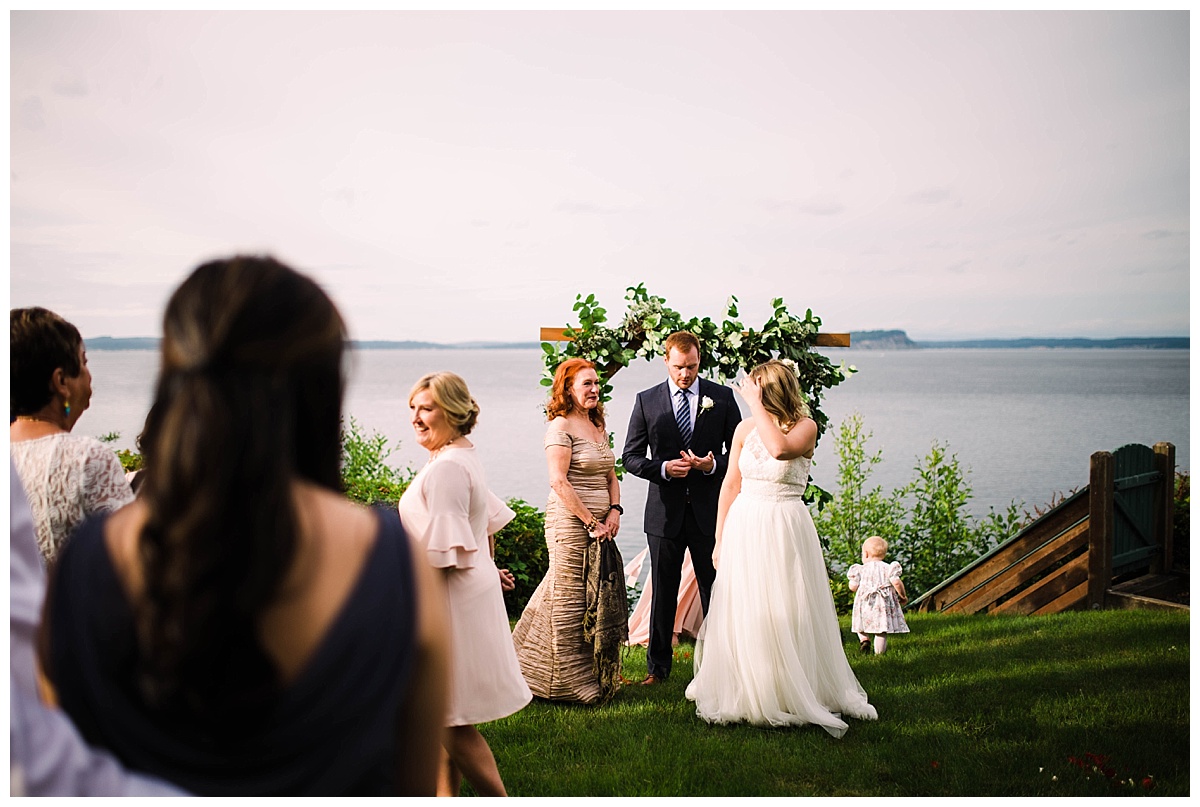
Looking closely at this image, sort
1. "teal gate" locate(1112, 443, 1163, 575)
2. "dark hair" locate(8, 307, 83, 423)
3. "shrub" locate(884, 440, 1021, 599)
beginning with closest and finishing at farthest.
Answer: "dark hair" locate(8, 307, 83, 423) < "teal gate" locate(1112, 443, 1163, 575) < "shrub" locate(884, 440, 1021, 599)

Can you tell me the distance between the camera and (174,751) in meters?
1.29

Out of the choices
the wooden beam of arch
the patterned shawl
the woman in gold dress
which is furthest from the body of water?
the patterned shawl

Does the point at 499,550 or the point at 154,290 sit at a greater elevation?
the point at 154,290

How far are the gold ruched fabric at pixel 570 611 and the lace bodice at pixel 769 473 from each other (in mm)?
809

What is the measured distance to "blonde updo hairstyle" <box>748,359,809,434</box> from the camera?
4434mm

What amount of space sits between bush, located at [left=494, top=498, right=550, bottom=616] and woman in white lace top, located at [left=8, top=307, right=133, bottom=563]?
13.0 feet

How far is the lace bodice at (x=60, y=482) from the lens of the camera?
2.59 metres

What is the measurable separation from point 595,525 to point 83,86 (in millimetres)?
3905

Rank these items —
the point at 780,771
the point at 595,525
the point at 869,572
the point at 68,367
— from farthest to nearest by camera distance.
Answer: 1. the point at 869,572
2. the point at 595,525
3. the point at 780,771
4. the point at 68,367

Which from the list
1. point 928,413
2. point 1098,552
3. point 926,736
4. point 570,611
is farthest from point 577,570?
point 928,413

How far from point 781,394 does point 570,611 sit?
67.3 inches

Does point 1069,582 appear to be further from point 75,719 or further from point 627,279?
point 627,279

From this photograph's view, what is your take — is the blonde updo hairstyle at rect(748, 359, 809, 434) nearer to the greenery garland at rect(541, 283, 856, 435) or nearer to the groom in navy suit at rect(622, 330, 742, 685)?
the groom in navy suit at rect(622, 330, 742, 685)
